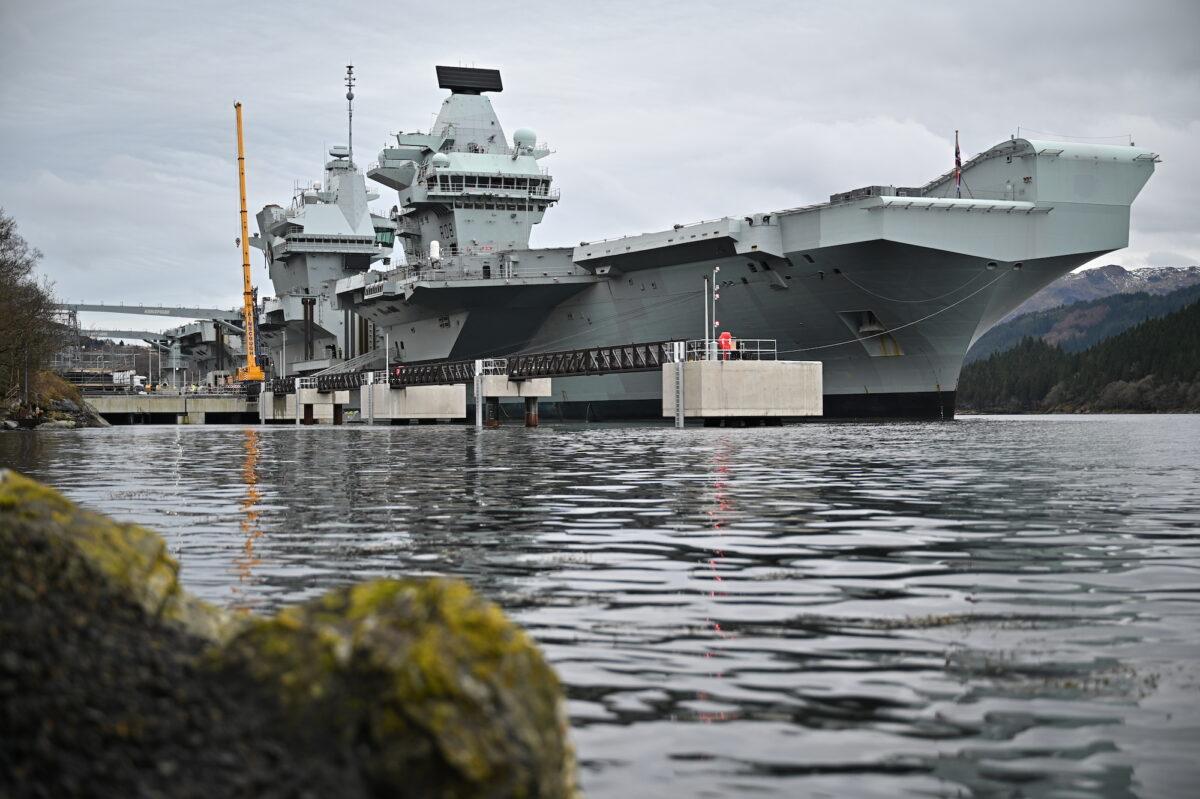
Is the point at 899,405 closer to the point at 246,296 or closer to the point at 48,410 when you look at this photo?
the point at 48,410

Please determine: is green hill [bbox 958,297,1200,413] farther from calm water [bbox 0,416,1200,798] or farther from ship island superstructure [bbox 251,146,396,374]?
calm water [bbox 0,416,1200,798]

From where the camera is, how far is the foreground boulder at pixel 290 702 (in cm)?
259

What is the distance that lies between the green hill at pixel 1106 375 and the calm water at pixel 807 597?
98410mm

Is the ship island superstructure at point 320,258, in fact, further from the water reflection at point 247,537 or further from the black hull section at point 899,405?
the water reflection at point 247,537

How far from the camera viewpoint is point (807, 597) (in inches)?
267

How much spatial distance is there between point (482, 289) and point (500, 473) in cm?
3151

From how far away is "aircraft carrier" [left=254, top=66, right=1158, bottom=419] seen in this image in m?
36.5

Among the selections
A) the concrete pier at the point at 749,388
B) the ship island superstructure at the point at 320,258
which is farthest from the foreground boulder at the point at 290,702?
the ship island superstructure at the point at 320,258

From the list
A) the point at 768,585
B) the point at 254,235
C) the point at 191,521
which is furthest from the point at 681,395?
the point at 254,235

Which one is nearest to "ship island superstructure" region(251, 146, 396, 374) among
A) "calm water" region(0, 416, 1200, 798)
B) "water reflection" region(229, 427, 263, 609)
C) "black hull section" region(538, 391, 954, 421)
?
"black hull section" region(538, 391, 954, 421)

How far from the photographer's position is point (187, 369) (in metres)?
117

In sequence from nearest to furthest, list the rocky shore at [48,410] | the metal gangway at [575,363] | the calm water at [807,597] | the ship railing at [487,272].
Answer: the calm water at [807,597] < the metal gangway at [575,363] < the ship railing at [487,272] < the rocky shore at [48,410]

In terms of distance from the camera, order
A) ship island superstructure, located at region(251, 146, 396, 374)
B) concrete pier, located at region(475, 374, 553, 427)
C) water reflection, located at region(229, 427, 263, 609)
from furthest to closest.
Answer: ship island superstructure, located at region(251, 146, 396, 374) → concrete pier, located at region(475, 374, 553, 427) → water reflection, located at region(229, 427, 263, 609)

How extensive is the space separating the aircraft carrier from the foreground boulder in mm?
33706
